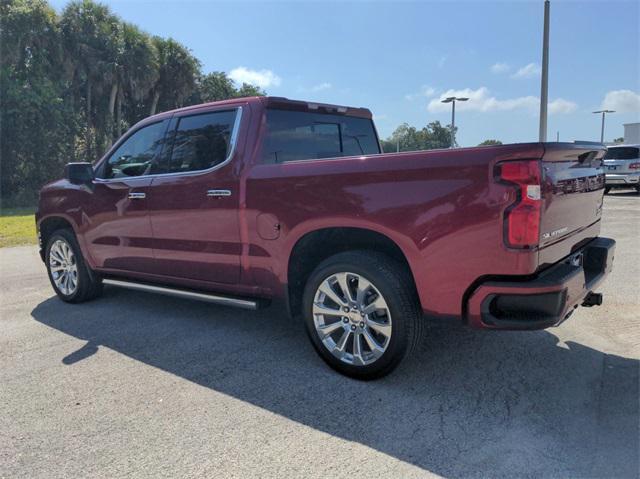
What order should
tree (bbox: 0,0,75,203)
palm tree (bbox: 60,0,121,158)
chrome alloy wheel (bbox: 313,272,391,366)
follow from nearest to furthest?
chrome alloy wheel (bbox: 313,272,391,366)
tree (bbox: 0,0,75,203)
palm tree (bbox: 60,0,121,158)

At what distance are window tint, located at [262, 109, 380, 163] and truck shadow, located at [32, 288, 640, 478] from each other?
158 cm

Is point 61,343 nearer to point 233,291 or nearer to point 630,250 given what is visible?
point 233,291

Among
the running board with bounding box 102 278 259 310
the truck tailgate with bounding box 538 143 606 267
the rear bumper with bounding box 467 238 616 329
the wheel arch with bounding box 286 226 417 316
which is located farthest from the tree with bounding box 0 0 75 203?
the rear bumper with bounding box 467 238 616 329

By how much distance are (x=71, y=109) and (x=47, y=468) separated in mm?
23087

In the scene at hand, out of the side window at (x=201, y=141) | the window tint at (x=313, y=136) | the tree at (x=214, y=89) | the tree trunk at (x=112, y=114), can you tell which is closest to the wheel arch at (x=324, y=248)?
the window tint at (x=313, y=136)

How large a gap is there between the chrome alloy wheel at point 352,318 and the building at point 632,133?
192 feet

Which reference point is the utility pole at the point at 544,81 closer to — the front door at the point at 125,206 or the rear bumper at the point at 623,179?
the rear bumper at the point at 623,179

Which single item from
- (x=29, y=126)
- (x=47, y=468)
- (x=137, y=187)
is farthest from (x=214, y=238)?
(x=29, y=126)

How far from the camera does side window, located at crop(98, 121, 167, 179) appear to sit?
4.66 metres

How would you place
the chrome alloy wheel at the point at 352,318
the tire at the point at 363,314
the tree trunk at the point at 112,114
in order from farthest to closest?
the tree trunk at the point at 112,114, the chrome alloy wheel at the point at 352,318, the tire at the point at 363,314

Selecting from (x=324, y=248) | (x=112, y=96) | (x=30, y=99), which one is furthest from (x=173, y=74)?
(x=324, y=248)

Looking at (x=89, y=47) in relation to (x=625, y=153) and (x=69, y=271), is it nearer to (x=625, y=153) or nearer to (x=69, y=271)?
(x=69, y=271)

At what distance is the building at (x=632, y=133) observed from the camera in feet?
168

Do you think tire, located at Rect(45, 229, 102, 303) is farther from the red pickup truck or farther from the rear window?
the rear window
